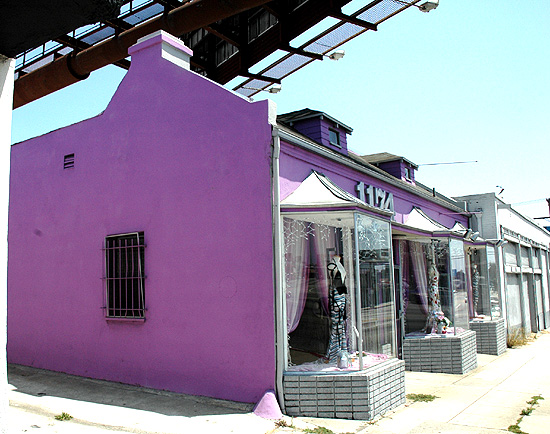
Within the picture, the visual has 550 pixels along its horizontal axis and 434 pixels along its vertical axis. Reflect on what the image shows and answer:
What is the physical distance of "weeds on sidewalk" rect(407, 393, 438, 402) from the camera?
8.09 meters

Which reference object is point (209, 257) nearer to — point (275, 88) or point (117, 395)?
point (117, 395)

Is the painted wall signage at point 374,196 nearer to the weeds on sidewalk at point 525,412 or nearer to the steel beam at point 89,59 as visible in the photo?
the steel beam at point 89,59

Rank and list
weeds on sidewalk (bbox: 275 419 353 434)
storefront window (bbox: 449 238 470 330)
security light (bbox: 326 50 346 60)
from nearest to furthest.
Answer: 1. weeds on sidewalk (bbox: 275 419 353 434)
2. security light (bbox: 326 50 346 60)
3. storefront window (bbox: 449 238 470 330)

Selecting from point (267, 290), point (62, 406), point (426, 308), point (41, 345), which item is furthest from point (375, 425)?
point (41, 345)

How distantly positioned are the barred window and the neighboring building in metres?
10.4

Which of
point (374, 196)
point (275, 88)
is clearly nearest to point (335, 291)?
point (374, 196)

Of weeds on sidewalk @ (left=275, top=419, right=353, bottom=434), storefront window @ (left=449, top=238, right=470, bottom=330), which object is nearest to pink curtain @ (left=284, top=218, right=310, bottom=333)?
weeds on sidewalk @ (left=275, top=419, right=353, bottom=434)

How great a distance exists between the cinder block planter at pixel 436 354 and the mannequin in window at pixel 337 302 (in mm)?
3401

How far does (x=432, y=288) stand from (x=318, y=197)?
208 inches

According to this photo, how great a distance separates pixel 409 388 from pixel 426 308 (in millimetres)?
2768

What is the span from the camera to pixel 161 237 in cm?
823

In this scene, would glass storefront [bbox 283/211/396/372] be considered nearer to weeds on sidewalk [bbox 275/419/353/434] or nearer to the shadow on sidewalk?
weeds on sidewalk [bbox 275/419/353/434]

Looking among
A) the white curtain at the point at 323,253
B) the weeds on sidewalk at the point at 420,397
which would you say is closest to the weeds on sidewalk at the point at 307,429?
the white curtain at the point at 323,253

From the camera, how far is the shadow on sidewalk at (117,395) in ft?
22.6
